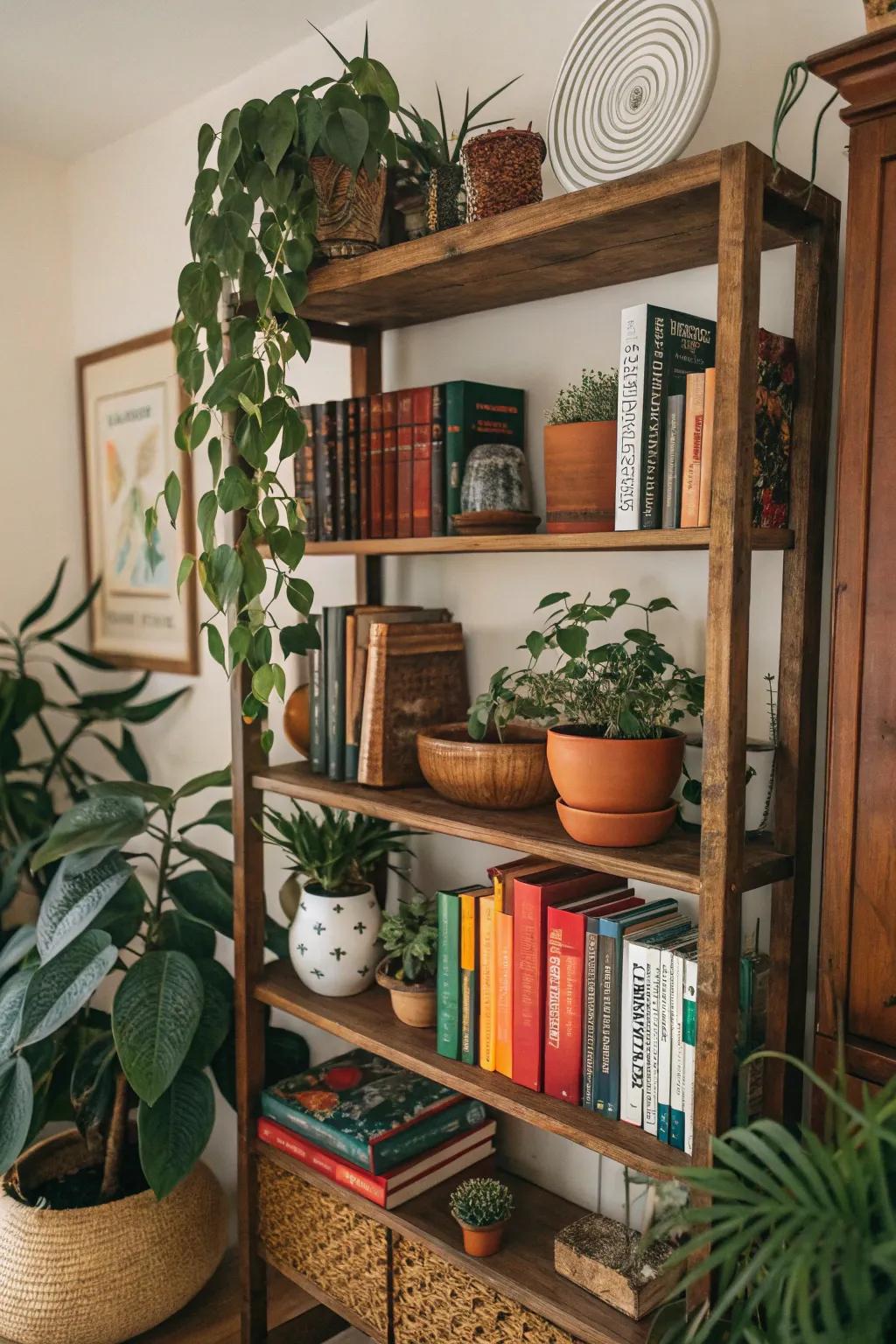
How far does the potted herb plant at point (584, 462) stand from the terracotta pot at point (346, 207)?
426 mm

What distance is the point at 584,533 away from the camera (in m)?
1.35

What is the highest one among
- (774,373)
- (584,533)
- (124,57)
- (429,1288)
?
(124,57)

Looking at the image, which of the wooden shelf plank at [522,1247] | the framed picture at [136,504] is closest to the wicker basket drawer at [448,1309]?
the wooden shelf plank at [522,1247]

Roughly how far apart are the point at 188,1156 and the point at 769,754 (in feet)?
3.71

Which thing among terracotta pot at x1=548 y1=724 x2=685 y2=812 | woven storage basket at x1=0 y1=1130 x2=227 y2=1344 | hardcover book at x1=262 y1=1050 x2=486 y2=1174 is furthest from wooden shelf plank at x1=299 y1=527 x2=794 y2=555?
woven storage basket at x1=0 y1=1130 x2=227 y2=1344

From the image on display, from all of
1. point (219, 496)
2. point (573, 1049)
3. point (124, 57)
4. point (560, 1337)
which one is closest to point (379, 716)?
point (219, 496)

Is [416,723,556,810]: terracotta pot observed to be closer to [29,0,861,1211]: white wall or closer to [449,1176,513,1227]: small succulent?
[29,0,861,1211]: white wall

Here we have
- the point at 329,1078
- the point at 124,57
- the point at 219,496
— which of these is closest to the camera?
the point at 219,496

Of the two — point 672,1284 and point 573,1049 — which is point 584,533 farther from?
point 672,1284

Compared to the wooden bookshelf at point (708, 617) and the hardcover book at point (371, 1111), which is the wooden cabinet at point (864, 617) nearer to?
the wooden bookshelf at point (708, 617)

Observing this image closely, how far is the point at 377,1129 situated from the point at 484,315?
1.35m

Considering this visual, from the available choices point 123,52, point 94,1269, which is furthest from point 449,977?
point 123,52

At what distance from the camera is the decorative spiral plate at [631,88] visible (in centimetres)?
125

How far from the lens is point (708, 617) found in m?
1.23
